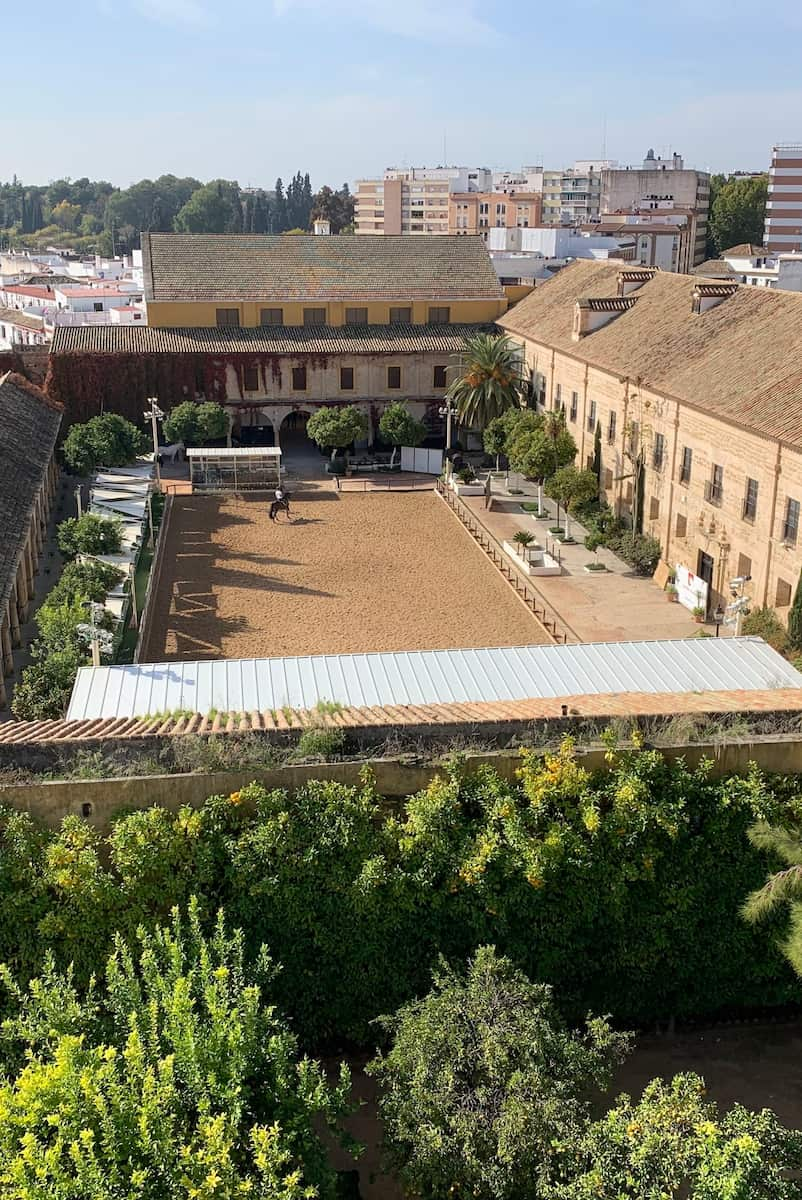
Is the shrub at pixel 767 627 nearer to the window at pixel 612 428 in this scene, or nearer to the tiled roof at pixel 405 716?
the tiled roof at pixel 405 716

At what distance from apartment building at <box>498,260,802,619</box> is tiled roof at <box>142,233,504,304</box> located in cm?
1112

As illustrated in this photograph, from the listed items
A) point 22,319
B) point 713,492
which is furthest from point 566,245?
point 713,492

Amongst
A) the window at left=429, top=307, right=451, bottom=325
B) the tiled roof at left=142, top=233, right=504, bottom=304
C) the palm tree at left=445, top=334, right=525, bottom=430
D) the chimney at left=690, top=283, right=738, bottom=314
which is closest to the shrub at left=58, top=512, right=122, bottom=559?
the palm tree at left=445, top=334, right=525, bottom=430

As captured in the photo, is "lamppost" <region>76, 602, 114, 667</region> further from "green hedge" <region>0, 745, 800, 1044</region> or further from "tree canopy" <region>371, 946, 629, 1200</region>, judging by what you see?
"tree canopy" <region>371, 946, 629, 1200</region>

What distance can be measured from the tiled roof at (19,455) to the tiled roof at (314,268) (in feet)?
38.4

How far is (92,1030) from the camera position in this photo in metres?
12.5

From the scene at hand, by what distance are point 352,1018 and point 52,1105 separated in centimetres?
543

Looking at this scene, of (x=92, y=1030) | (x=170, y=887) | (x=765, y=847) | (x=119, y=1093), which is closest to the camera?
(x=119, y=1093)

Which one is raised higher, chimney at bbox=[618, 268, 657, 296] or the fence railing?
chimney at bbox=[618, 268, 657, 296]

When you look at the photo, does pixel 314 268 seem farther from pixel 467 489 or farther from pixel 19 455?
pixel 19 455

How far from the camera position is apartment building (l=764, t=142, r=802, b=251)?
11875 cm

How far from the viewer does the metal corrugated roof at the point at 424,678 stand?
19469 mm

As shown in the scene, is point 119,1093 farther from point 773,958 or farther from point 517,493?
point 517,493

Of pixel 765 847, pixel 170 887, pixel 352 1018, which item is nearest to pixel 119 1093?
pixel 170 887
